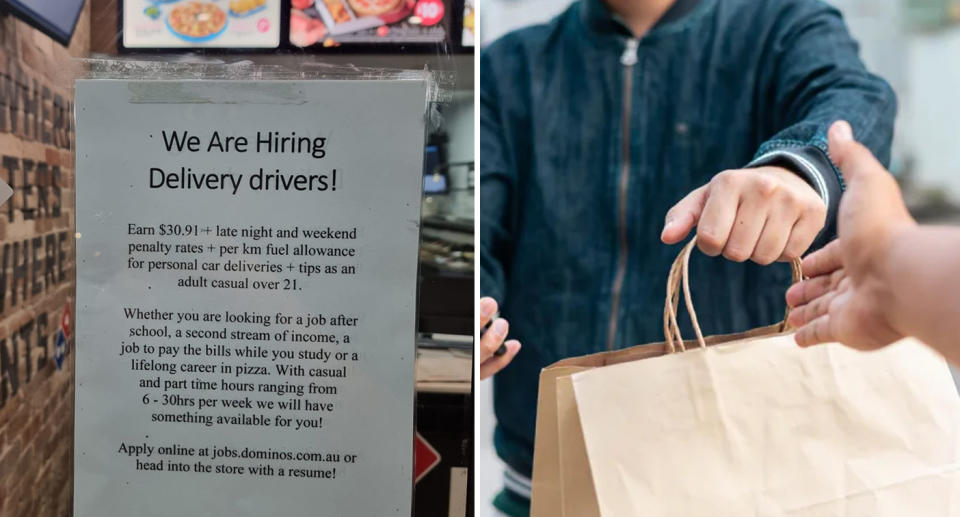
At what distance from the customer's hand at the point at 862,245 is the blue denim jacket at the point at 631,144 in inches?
4.1

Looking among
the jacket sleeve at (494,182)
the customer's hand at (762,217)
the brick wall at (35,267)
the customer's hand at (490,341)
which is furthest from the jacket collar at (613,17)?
the brick wall at (35,267)

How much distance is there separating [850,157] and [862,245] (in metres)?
0.09

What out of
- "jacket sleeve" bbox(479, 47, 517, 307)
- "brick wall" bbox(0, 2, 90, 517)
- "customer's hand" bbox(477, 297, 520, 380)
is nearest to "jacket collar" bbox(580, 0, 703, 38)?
"jacket sleeve" bbox(479, 47, 517, 307)

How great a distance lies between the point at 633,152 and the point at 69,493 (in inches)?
29.7

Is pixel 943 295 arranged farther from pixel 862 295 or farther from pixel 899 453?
pixel 899 453

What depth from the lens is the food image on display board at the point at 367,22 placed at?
0.75 metres

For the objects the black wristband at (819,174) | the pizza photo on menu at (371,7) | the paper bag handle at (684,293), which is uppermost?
the pizza photo on menu at (371,7)

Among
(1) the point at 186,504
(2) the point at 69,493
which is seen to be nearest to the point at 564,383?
(1) the point at 186,504

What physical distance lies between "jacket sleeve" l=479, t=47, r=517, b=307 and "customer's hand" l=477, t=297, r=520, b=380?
75 mm

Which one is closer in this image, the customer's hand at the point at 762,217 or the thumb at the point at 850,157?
the thumb at the point at 850,157

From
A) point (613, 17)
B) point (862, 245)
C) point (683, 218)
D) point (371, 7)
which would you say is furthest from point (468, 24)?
point (862, 245)

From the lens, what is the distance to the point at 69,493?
30.7 inches

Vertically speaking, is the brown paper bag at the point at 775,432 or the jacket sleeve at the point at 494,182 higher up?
the jacket sleeve at the point at 494,182

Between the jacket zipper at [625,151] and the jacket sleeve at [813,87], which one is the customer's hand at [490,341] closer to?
the jacket zipper at [625,151]
